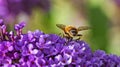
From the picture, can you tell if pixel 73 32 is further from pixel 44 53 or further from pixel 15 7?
pixel 15 7

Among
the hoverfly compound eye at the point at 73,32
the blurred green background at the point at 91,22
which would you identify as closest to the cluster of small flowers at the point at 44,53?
the hoverfly compound eye at the point at 73,32

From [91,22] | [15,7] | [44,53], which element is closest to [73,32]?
[44,53]

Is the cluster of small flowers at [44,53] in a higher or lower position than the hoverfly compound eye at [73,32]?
lower

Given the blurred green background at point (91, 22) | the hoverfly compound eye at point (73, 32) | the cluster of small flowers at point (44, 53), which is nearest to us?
the cluster of small flowers at point (44, 53)

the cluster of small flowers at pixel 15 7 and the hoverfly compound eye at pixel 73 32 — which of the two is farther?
the cluster of small flowers at pixel 15 7

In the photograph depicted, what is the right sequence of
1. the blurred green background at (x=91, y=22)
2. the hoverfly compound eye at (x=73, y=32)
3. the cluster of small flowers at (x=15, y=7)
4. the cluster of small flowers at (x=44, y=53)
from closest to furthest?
the cluster of small flowers at (x=44, y=53) < the hoverfly compound eye at (x=73, y=32) < the cluster of small flowers at (x=15, y=7) < the blurred green background at (x=91, y=22)

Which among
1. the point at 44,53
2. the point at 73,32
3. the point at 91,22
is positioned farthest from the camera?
the point at 91,22

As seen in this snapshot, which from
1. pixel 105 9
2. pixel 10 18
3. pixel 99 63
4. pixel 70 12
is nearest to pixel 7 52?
pixel 99 63

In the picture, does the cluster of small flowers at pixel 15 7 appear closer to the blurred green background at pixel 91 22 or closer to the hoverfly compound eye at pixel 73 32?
the blurred green background at pixel 91 22

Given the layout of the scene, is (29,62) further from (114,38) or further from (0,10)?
(114,38)
